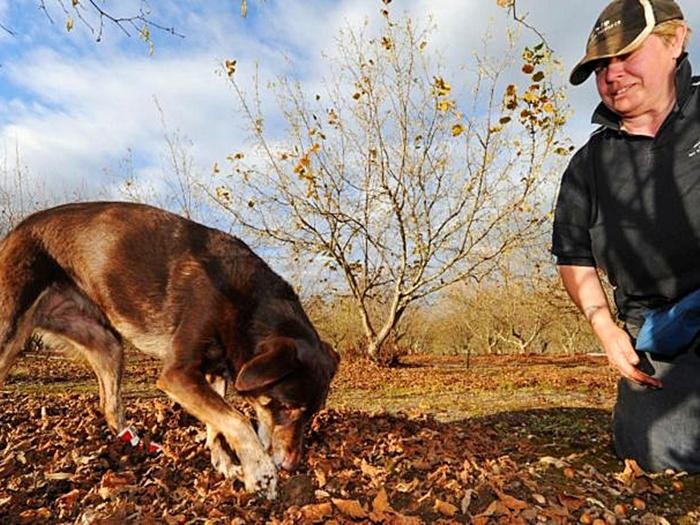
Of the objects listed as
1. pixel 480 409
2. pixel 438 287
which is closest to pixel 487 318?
pixel 438 287

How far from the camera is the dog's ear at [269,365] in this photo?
11.7 ft

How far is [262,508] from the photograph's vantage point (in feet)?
9.83

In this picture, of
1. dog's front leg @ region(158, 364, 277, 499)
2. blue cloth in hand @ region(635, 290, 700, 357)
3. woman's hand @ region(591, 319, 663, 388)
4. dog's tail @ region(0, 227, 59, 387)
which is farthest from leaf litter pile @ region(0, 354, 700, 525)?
blue cloth in hand @ region(635, 290, 700, 357)

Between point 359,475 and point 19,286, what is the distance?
291 centimetres

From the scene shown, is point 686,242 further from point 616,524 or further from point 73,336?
point 73,336

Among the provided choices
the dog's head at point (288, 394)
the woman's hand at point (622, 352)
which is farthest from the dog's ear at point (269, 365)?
the woman's hand at point (622, 352)

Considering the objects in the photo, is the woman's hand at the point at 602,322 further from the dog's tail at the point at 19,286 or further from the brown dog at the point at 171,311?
the dog's tail at the point at 19,286

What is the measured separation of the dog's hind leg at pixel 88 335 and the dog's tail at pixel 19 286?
0.12m

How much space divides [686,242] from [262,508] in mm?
3223

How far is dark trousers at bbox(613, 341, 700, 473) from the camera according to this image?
3932mm

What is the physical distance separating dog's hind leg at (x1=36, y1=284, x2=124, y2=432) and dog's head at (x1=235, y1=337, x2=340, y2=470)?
1290mm

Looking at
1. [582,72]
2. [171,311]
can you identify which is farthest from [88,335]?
[582,72]

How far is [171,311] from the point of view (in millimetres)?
4309

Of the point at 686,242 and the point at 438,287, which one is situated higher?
the point at 686,242
